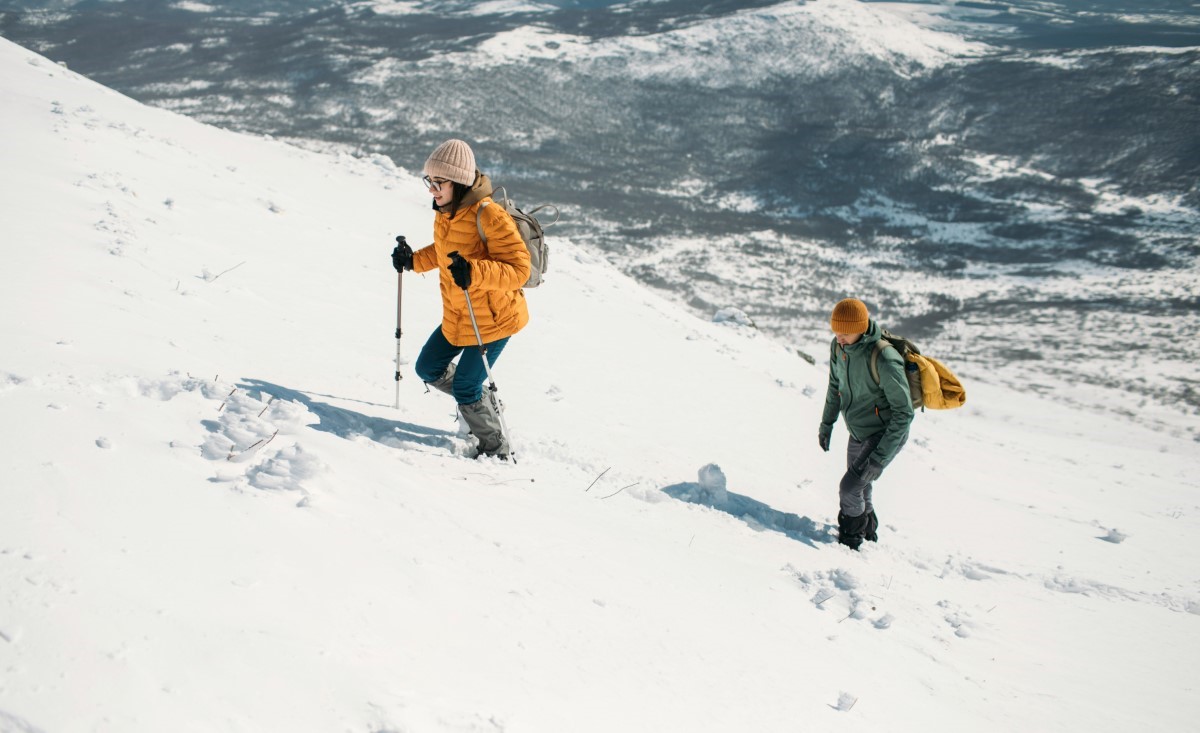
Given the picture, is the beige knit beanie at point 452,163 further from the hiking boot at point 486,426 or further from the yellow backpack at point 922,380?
the yellow backpack at point 922,380

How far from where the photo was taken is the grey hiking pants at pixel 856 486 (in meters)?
5.85

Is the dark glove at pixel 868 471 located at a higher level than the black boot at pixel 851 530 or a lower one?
higher

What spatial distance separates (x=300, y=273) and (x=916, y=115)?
8517cm

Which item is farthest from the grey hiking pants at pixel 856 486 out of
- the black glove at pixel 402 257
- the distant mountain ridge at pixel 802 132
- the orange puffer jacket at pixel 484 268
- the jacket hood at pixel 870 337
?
the distant mountain ridge at pixel 802 132

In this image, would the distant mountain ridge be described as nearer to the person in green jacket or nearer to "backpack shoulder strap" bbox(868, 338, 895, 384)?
the person in green jacket

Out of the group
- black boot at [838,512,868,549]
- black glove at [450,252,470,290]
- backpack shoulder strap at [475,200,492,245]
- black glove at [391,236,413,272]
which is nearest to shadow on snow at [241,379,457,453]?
black glove at [391,236,413,272]

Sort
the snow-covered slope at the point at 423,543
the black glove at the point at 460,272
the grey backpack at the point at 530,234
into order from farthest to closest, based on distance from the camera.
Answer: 1. the grey backpack at the point at 530,234
2. the black glove at the point at 460,272
3. the snow-covered slope at the point at 423,543

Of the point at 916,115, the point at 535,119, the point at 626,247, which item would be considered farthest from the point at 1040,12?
the point at 626,247

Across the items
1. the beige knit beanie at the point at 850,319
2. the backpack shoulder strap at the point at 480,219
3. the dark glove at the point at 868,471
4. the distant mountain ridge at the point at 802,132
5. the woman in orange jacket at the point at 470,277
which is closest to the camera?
the woman in orange jacket at the point at 470,277

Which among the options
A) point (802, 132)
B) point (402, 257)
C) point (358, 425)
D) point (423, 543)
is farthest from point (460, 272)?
point (802, 132)

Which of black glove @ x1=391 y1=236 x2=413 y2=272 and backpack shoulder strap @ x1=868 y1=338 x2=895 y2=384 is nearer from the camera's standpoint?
black glove @ x1=391 y1=236 x2=413 y2=272

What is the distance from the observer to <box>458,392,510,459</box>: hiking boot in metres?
4.82

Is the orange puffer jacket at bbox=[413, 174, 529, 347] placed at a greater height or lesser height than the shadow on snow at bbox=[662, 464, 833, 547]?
greater

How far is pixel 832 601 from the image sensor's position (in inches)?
176
